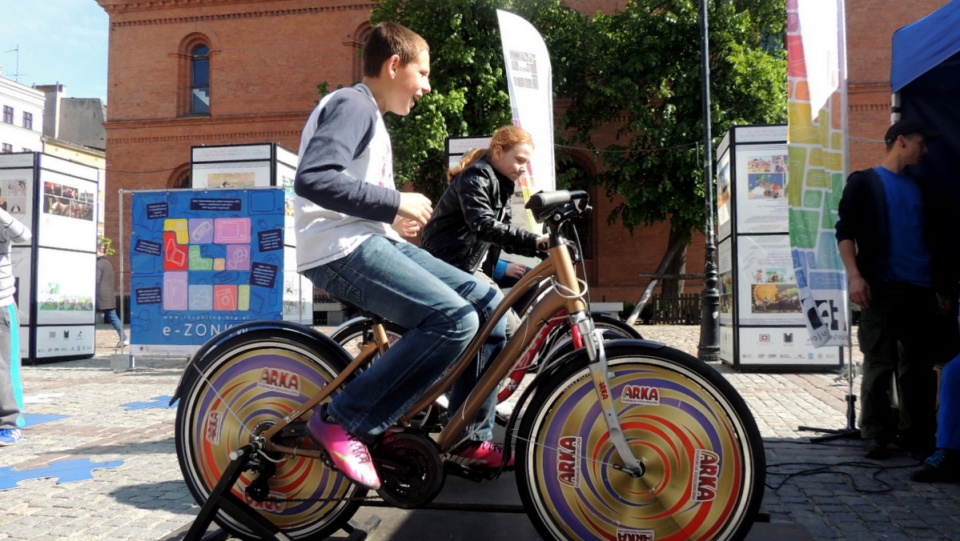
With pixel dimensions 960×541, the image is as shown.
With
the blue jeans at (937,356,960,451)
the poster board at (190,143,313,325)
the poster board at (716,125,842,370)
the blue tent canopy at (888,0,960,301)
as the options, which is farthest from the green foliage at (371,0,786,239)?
the blue jeans at (937,356,960,451)

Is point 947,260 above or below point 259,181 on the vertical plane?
below

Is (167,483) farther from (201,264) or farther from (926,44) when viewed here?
(201,264)

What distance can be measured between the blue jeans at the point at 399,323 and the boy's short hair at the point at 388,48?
725mm

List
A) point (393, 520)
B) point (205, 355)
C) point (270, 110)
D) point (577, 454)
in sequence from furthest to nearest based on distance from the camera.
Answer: point (270, 110) → point (393, 520) → point (205, 355) → point (577, 454)

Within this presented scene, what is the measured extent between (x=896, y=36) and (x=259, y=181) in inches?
420

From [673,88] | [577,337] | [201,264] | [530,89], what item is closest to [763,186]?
[530,89]

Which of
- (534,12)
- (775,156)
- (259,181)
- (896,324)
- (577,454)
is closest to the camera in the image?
(577,454)

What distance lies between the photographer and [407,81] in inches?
125

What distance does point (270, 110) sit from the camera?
31.5 meters

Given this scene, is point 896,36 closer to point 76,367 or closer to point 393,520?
point 393,520

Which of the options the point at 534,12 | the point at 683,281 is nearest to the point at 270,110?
the point at 534,12

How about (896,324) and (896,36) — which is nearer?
(896,324)

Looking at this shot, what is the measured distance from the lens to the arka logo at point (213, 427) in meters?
3.32

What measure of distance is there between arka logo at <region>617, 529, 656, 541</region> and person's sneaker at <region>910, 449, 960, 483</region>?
265 cm
